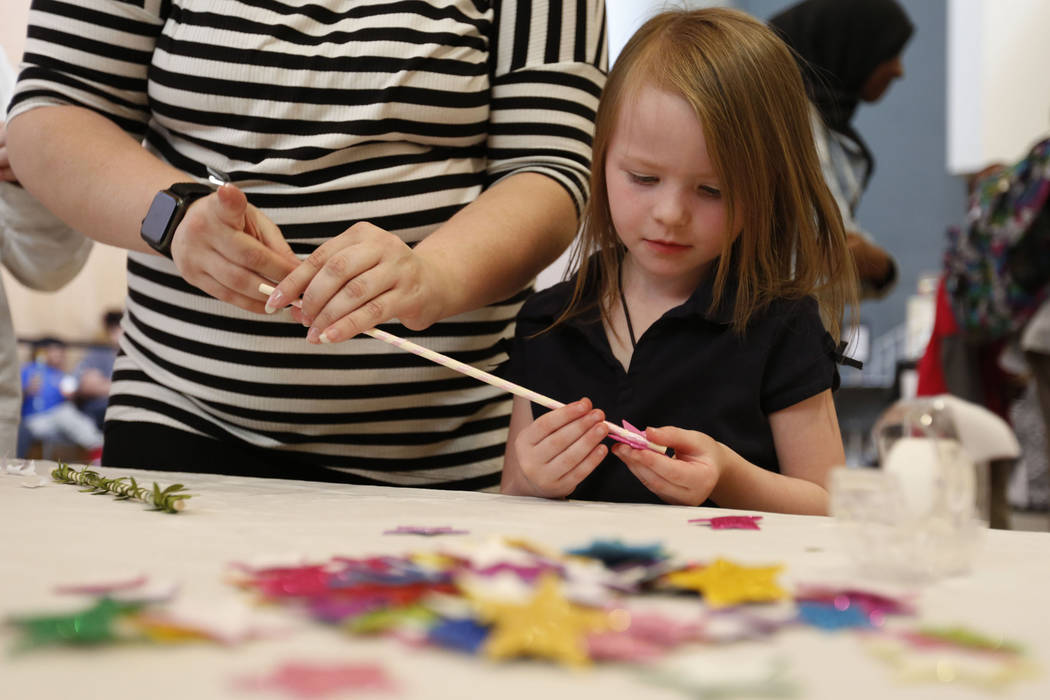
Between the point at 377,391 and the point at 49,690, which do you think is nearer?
the point at 49,690

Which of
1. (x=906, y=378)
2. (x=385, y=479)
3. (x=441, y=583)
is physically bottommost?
(x=906, y=378)

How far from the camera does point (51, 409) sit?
110 inches

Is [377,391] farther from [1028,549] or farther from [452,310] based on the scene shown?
[1028,549]

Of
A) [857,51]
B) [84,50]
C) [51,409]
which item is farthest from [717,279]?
[51,409]

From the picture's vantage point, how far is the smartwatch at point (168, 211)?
748 mm

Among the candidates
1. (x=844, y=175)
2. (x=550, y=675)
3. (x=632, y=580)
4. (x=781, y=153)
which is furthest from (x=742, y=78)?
(x=844, y=175)

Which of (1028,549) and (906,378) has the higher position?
(1028,549)

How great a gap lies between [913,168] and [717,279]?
4.99m

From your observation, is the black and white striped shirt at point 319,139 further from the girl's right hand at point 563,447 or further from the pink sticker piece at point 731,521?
the pink sticker piece at point 731,521

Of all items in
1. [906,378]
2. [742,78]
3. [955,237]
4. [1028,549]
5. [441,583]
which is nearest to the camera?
[441,583]

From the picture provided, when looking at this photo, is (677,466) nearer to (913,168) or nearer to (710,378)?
(710,378)

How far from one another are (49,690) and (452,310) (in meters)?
0.54

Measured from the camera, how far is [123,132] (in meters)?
0.90

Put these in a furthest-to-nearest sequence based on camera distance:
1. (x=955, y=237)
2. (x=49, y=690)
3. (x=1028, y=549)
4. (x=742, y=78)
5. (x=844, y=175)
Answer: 1. (x=955, y=237)
2. (x=844, y=175)
3. (x=742, y=78)
4. (x=1028, y=549)
5. (x=49, y=690)
